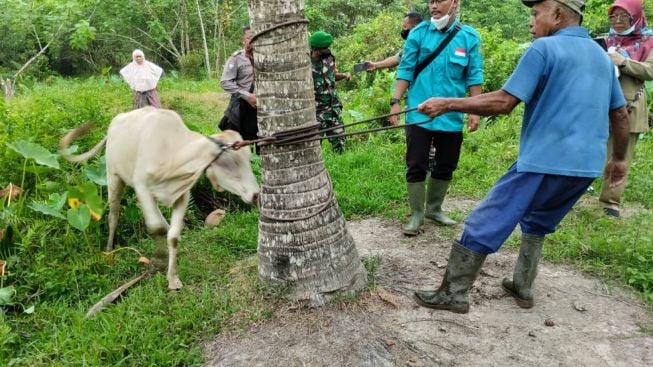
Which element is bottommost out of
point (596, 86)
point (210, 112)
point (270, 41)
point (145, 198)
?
point (210, 112)

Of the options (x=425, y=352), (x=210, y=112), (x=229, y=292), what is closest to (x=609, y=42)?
(x=425, y=352)

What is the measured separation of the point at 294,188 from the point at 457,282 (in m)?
1.20

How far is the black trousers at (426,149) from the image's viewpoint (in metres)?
4.45

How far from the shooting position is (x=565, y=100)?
2.84 meters

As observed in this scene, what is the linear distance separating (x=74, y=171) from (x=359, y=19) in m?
16.2

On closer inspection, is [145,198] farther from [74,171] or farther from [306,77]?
[74,171]

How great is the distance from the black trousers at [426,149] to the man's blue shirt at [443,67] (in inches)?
3.5

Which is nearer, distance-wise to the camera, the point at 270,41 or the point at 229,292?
the point at 270,41

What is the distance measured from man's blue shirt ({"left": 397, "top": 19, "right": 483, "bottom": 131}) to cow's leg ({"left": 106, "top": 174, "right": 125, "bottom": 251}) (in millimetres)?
2451

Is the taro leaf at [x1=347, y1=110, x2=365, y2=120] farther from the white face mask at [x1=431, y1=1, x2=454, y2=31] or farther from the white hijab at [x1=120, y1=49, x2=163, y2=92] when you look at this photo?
the white hijab at [x1=120, y1=49, x2=163, y2=92]

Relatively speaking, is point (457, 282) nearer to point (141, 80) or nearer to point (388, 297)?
point (388, 297)

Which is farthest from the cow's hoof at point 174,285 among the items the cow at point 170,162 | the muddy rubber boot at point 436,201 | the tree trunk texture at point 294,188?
the muddy rubber boot at point 436,201

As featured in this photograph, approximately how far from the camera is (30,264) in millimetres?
3963

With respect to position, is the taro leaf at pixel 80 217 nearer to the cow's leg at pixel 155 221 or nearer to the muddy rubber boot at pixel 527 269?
the cow's leg at pixel 155 221
